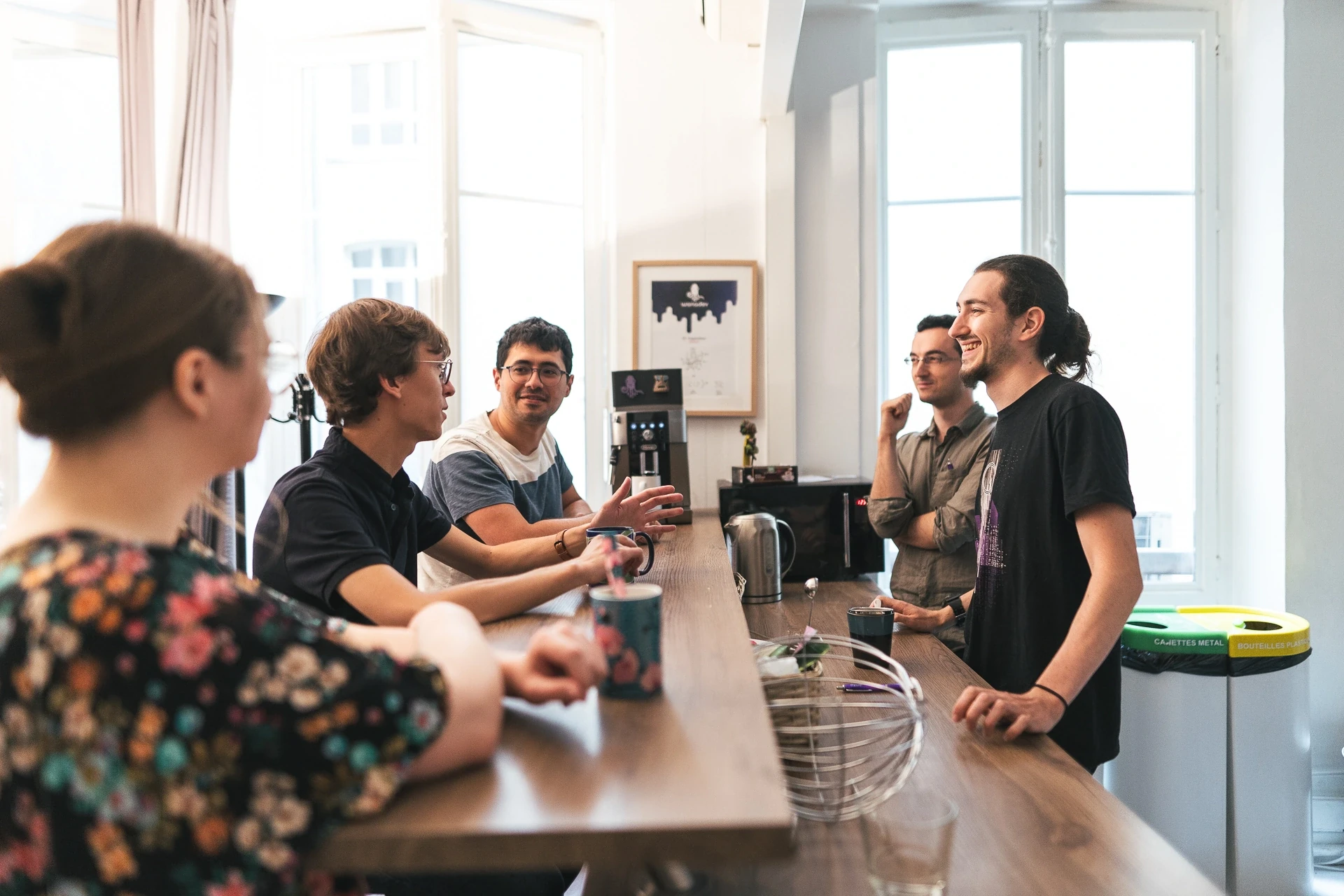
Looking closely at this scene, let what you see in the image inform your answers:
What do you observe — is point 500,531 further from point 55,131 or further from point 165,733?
point 55,131

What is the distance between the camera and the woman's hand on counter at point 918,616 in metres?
2.28

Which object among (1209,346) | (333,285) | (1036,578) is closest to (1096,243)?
(1209,346)

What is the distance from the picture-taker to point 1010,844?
47.6 inches

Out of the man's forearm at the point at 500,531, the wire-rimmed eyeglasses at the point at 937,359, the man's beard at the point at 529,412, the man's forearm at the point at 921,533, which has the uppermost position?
the wire-rimmed eyeglasses at the point at 937,359

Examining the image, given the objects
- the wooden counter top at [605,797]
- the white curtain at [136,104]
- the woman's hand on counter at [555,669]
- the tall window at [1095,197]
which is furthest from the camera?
the tall window at [1095,197]

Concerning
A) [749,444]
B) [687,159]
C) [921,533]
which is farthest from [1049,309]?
[687,159]

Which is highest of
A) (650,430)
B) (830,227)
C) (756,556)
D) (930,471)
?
(830,227)

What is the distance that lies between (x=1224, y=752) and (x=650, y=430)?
6.18ft

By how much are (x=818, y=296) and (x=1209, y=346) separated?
1.61 meters

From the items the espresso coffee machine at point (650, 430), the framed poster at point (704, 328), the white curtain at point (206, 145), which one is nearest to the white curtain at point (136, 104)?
the white curtain at point (206, 145)

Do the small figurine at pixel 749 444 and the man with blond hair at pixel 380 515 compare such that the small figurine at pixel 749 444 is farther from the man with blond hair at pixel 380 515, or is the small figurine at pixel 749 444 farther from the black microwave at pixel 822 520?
the man with blond hair at pixel 380 515

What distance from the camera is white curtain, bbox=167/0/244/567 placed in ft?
9.92

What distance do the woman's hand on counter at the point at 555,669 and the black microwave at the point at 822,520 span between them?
82.9 inches

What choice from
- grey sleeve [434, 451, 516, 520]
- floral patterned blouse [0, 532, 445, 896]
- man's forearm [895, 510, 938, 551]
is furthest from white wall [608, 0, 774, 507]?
floral patterned blouse [0, 532, 445, 896]
